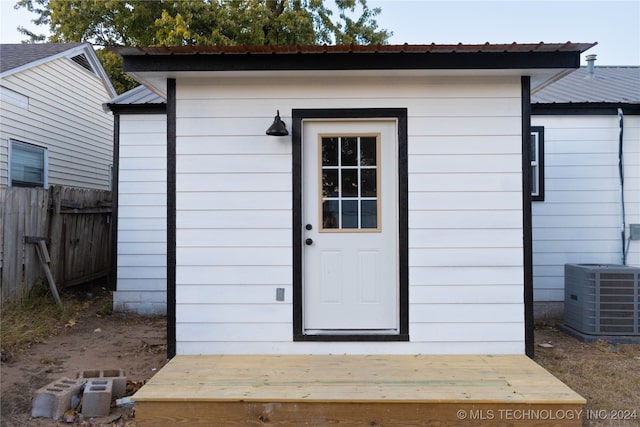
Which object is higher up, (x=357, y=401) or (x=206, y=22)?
(x=206, y=22)

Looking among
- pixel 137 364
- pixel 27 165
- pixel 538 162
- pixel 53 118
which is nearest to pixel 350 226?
pixel 137 364

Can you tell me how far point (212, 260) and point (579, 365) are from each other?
342cm

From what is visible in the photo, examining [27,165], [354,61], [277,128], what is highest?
[354,61]

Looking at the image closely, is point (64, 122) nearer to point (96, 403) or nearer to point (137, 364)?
point (137, 364)

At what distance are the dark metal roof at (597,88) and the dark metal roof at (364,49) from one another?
273 cm

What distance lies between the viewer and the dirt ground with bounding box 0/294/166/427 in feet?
10.4

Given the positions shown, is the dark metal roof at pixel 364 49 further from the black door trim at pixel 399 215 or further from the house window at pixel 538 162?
the house window at pixel 538 162

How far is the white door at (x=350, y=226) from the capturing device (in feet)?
12.6

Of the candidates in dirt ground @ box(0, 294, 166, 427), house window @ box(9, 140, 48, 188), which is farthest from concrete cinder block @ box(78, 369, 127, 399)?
house window @ box(9, 140, 48, 188)

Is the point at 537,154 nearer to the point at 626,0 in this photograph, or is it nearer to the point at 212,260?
the point at 626,0

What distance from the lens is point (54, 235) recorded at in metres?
6.71

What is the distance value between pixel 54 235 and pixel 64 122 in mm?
3206

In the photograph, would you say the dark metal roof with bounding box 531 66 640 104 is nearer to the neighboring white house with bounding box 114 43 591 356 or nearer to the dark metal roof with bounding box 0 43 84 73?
the neighboring white house with bounding box 114 43 591 356

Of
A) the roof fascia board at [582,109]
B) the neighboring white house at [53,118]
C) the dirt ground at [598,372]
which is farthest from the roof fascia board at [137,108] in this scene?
the dirt ground at [598,372]
